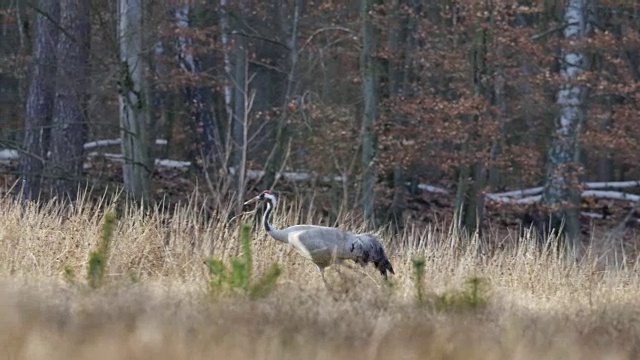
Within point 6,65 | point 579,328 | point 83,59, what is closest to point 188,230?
point 579,328

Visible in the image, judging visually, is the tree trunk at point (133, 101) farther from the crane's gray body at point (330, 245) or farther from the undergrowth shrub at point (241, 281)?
the undergrowth shrub at point (241, 281)

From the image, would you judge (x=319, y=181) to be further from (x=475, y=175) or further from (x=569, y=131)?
(x=569, y=131)

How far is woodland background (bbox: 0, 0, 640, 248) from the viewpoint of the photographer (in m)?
20.4

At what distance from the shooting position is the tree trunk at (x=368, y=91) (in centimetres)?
2052

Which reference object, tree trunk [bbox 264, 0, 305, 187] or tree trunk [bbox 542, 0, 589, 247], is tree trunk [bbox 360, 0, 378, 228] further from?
tree trunk [bbox 542, 0, 589, 247]

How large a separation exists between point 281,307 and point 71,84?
13220 millimetres

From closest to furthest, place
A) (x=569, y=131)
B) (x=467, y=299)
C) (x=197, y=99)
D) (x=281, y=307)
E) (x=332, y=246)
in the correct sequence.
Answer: (x=281, y=307), (x=467, y=299), (x=332, y=246), (x=569, y=131), (x=197, y=99)

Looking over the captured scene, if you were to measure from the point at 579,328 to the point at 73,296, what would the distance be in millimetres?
3133

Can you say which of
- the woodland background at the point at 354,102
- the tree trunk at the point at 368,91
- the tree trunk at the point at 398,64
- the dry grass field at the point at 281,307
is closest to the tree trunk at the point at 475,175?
the woodland background at the point at 354,102

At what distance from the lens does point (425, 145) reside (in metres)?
22.2

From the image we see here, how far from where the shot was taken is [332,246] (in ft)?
38.3

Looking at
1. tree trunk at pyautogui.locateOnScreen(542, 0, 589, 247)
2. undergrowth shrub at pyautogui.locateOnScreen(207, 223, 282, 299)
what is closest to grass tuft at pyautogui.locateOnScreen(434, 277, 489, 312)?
undergrowth shrub at pyautogui.locateOnScreen(207, 223, 282, 299)

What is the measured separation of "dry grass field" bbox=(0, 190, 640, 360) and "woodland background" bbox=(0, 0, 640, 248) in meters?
5.48

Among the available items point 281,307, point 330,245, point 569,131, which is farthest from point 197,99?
point 281,307
